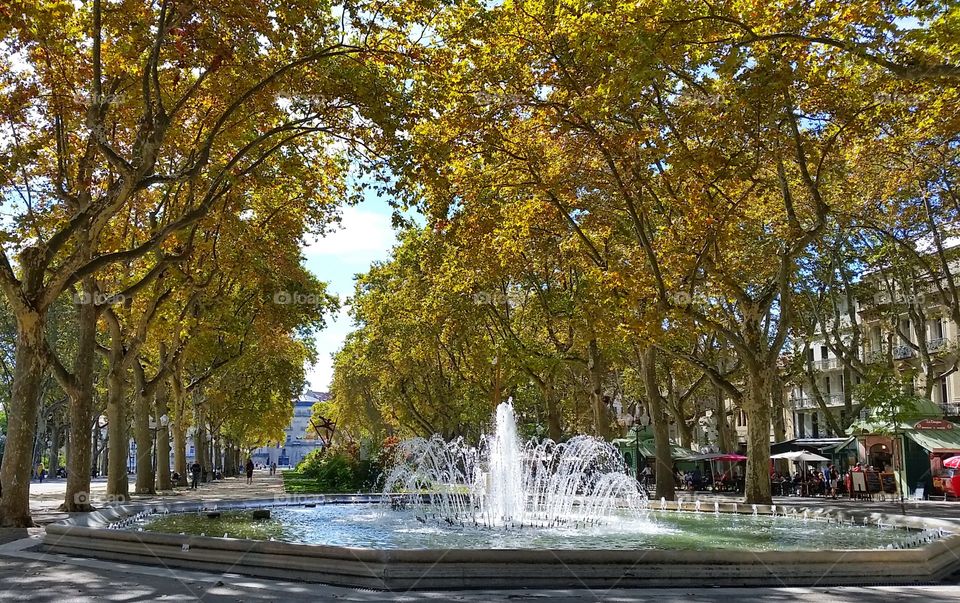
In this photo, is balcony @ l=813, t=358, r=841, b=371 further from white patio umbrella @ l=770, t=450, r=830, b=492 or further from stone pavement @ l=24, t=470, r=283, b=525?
stone pavement @ l=24, t=470, r=283, b=525

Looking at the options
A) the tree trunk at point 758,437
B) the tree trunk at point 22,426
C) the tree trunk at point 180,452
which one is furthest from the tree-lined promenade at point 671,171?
the tree trunk at point 180,452

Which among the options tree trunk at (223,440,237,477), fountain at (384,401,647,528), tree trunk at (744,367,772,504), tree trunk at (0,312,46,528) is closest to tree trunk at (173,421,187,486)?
fountain at (384,401,647,528)

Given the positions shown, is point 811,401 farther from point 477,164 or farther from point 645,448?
point 477,164

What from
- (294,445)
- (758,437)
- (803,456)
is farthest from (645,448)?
(294,445)

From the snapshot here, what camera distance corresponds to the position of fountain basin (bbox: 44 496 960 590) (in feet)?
27.8

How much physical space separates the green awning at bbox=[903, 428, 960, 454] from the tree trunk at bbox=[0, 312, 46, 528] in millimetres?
25280

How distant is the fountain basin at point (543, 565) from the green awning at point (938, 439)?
18962 millimetres

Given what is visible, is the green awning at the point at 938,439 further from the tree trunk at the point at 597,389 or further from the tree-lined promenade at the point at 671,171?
the tree trunk at the point at 597,389

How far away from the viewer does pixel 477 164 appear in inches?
830

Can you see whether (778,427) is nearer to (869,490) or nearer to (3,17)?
(869,490)

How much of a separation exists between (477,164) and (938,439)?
17.8m

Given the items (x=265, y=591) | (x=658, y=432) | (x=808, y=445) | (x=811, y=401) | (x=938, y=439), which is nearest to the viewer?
(x=265, y=591)

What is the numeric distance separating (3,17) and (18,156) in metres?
4.39

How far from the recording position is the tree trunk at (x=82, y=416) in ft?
59.9
